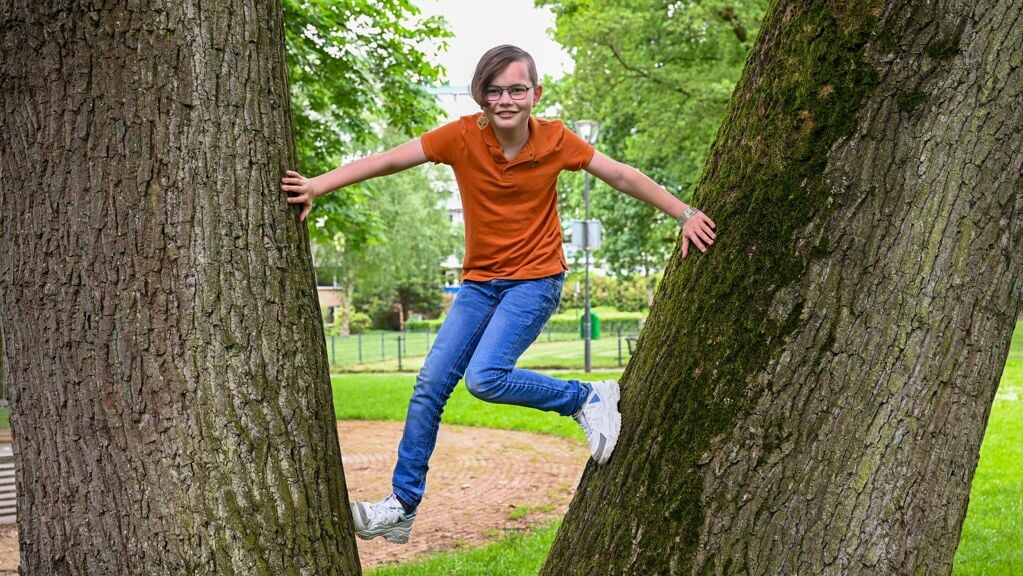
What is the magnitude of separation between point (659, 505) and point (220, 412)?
123 cm

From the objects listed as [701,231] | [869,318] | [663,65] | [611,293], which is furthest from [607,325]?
[869,318]

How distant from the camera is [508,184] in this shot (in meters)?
3.25

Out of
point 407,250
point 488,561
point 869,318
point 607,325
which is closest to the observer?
point 869,318

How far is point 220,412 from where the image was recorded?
2498 millimetres

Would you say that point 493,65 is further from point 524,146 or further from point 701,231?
point 701,231

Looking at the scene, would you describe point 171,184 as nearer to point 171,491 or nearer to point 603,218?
point 171,491

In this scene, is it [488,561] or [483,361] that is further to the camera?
[488,561]

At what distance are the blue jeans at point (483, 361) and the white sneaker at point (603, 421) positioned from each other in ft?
0.57

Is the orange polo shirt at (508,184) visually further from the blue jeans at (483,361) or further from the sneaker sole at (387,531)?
the sneaker sole at (387,531)

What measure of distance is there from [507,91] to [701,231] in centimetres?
87

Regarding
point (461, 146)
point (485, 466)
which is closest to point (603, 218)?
point (485, 466)

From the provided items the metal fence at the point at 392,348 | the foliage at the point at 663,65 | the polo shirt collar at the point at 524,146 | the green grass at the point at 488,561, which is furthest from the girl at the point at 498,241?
the metal fence at the point at 392,348

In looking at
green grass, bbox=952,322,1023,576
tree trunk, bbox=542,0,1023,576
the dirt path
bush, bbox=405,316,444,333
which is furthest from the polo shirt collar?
bush, bbox=405,316,444,333

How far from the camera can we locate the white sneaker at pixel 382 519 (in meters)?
3.06
